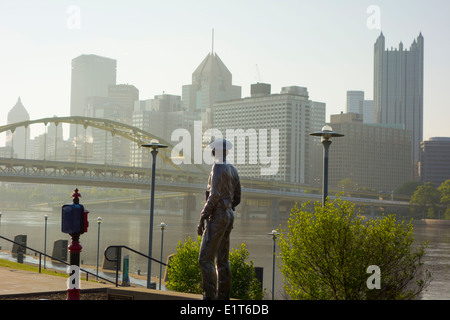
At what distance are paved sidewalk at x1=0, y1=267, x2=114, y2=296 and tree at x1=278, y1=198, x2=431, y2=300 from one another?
441 centimetres

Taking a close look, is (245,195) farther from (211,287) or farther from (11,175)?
(211,287)

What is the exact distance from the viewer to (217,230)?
11.0 meters

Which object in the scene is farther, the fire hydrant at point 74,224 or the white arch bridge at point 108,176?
the white arch bridge at point 108,176

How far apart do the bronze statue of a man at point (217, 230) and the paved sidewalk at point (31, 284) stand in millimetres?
2911

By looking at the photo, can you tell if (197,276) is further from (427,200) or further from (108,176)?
(427,200)

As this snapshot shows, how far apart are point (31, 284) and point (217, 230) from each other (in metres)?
5.48

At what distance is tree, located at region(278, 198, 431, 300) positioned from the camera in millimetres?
13867

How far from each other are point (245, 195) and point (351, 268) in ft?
347

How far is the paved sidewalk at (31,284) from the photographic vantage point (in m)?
13.1

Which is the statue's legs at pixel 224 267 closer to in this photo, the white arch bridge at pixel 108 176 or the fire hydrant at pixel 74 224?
the fire hydrant at pixel 74 224

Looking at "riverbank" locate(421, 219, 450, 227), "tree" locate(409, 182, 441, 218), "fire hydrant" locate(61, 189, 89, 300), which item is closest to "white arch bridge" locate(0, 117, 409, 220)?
"tree" locate(409, 182, 441, 218)

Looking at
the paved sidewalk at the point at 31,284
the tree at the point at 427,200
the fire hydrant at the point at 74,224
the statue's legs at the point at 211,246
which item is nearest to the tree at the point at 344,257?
the statue's legs at the point at 211,246
